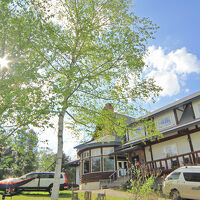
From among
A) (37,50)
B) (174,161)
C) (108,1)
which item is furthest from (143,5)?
(174,161)

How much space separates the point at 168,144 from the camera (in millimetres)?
17125

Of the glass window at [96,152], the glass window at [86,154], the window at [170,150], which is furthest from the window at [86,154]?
the window at [170,150]

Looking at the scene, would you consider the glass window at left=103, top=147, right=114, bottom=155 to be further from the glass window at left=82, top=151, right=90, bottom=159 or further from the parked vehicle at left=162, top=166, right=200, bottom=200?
the parked vehicle at left=162, top=166, right=200, bottom=200

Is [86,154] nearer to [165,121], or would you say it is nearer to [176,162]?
[165,121]

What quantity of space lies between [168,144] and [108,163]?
25.7 feet

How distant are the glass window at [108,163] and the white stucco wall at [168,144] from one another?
4740mm

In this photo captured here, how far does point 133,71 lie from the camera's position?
9883 millimetres

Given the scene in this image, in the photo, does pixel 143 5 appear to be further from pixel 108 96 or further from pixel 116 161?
pixel 116 161

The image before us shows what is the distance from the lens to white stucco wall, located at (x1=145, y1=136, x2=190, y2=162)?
15.8 meters

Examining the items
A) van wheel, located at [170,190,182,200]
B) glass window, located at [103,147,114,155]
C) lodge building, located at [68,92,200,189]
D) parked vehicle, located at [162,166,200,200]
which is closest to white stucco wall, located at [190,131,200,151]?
lodge building, located at [68,92,200,189]

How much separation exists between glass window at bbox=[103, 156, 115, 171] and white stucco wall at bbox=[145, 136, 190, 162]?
474 centimetres

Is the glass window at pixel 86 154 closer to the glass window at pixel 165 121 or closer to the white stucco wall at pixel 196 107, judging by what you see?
the glass window at pixel 165 121

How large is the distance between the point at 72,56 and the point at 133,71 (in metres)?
3.49

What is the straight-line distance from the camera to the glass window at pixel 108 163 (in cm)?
2134
